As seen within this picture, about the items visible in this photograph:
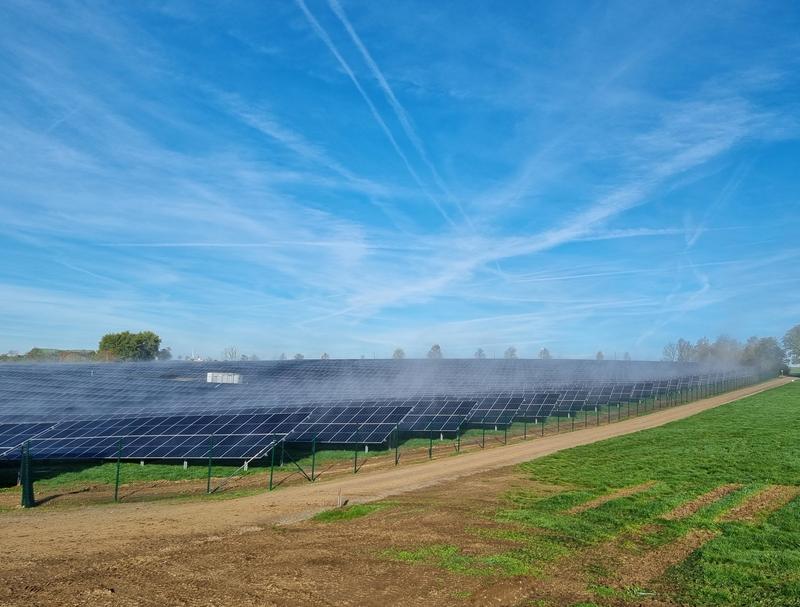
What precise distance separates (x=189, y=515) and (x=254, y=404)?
37386mm

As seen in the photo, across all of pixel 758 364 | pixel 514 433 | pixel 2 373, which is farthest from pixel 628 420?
pixel 758 364

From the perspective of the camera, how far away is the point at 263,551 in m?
15.1

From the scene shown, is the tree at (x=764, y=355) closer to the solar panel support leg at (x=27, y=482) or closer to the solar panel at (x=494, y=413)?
the solar panel at (x=494, y=413)

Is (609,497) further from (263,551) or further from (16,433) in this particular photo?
(16,433)

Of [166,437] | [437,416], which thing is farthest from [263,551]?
[437,416]

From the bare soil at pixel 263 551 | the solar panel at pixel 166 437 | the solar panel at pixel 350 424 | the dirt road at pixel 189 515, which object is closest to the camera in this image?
the bare soil at pixel 263 551

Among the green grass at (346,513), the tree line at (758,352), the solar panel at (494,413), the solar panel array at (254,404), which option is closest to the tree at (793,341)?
the tree line at (758,352)

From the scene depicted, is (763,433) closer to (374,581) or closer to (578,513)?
(578,513)

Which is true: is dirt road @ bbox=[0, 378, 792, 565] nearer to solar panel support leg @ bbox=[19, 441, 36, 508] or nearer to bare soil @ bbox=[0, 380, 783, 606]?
bare soil @ bbox=[0, 380, 783, 606]

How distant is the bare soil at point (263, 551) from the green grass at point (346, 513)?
0.41 meters

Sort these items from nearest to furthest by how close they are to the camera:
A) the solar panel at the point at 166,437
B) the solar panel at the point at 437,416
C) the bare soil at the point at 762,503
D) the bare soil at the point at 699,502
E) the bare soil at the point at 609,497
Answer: the bare soil at the point at 762,503 → the bare soil at the point at 699,502 → the bare soil at the point at 609,497 → the solar panel at the point at 166,437 → the solar panel at the point at 437,416

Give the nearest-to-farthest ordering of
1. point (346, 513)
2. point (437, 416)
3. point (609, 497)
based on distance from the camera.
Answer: point (346, 513)
point (609, 497)
point (437, 416)

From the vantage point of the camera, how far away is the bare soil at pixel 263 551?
39.2 ft

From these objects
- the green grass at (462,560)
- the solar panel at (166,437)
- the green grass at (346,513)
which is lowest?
the green grass at (346,513)
